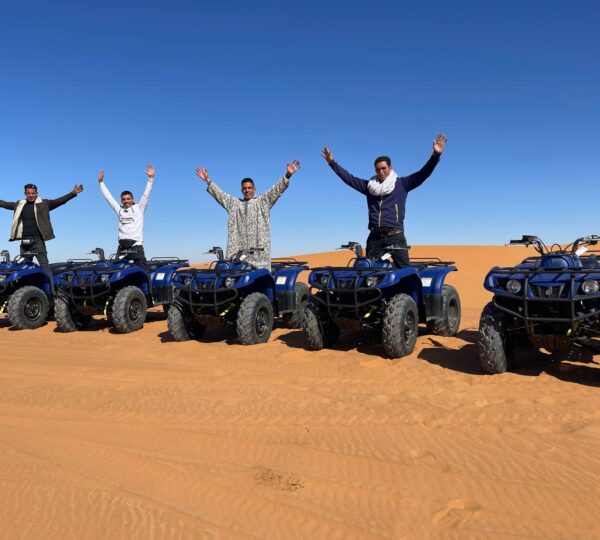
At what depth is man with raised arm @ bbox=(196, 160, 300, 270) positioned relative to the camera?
327 inches

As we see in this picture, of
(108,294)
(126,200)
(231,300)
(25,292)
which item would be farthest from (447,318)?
(25,292)

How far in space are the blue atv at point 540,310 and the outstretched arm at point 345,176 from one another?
243cm

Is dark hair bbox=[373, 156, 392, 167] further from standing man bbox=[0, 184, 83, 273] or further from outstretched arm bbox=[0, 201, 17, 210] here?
outstretched arm bbox=[0, 201, 17, 210]

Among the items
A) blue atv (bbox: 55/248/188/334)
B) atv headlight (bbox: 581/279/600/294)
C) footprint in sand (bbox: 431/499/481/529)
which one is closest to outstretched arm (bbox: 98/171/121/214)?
blue atv (bbox: 55/248/188/334)

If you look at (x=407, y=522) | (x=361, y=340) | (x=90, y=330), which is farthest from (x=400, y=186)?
(x=90, y=330)

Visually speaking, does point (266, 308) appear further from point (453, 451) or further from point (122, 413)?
point (453, 451)

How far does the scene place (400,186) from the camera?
22.8 feet

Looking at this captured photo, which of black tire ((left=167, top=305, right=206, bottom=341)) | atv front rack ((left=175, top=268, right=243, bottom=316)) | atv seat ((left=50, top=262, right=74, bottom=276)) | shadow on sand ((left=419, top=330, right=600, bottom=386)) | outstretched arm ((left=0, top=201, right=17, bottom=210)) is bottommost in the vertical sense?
shadow on sand ((left=419, top=330, right=600, bottom=386))

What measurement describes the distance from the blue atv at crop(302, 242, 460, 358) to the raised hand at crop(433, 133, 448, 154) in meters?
1.35

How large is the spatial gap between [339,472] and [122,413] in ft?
6.40

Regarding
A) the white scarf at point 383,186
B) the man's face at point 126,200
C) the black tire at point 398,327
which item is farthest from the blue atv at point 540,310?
the man's face at point 126,200

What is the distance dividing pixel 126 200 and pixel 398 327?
5.82 m

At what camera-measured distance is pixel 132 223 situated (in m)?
9.43

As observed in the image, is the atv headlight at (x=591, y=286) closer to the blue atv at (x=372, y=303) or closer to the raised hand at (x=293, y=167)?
the blue atv at (x=372, y=303)
